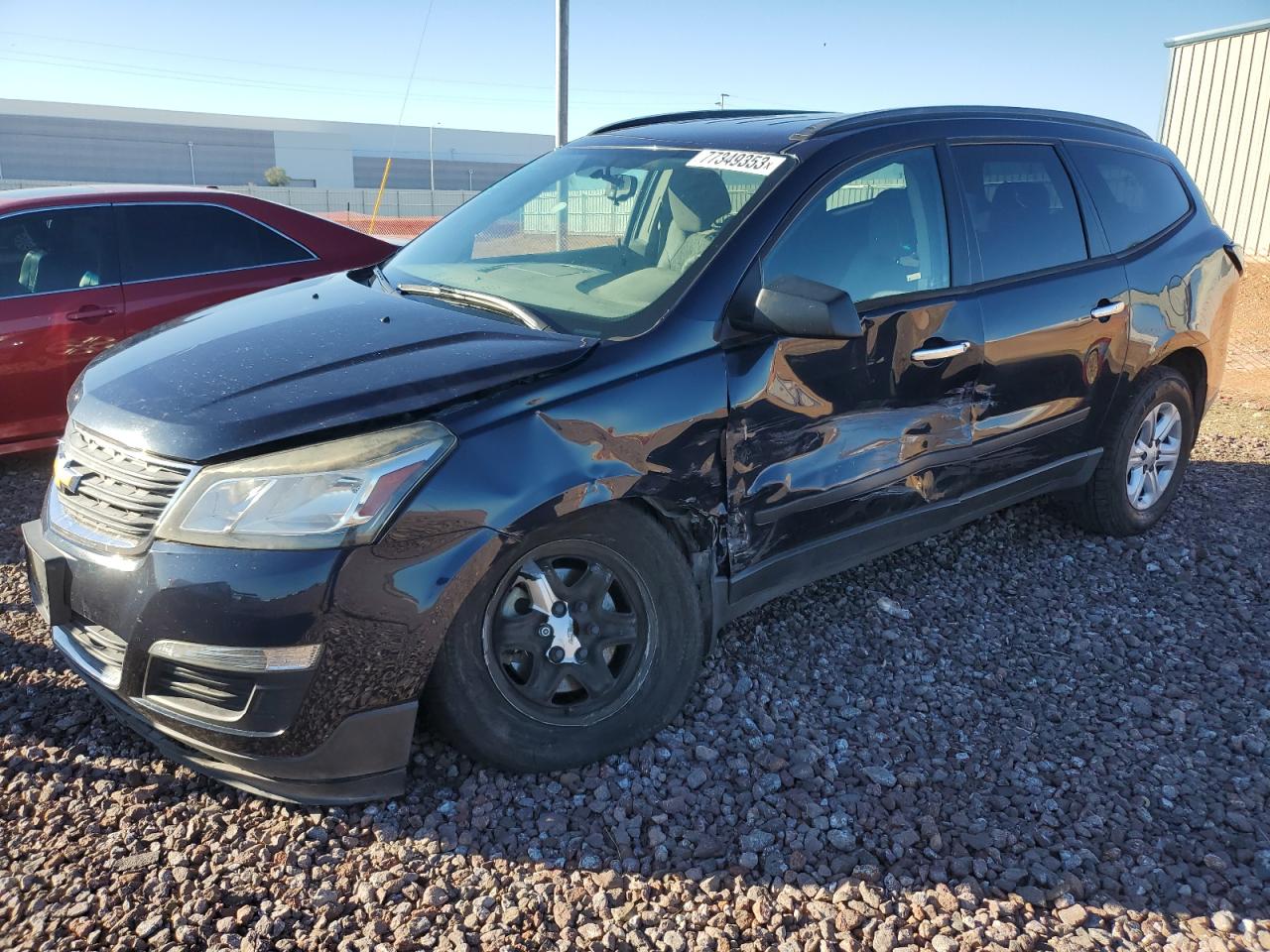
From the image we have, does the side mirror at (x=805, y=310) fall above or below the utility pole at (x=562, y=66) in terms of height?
below

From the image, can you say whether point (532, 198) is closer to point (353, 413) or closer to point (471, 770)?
point (353, 413)

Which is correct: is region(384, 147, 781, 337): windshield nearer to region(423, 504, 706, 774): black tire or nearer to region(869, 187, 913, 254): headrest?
region(869, 187, 913, 254): headrest

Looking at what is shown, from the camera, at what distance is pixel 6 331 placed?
5.36 m

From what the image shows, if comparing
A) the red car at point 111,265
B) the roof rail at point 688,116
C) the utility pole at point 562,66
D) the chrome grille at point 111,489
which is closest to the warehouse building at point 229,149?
the utility pole at point 562,66

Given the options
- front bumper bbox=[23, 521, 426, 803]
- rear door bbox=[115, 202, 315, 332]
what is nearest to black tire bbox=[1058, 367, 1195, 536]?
front bumper bbox=[23, 521, 426, 803]

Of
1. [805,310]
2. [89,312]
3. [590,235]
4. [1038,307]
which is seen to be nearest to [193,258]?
[89,312]

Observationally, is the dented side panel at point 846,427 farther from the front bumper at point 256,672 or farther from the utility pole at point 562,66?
the utility pole at point 562,66

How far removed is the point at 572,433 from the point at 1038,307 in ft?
7.22

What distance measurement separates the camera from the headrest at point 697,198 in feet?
11.0

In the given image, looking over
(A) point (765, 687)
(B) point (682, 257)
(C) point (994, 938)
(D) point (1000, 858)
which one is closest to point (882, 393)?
(B) point (682, 257)

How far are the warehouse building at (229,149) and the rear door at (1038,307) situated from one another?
58941 millimetres

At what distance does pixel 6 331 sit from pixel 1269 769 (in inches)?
235

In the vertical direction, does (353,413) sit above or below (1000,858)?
above

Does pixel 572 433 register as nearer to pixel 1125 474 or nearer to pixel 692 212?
pixel 692 212
